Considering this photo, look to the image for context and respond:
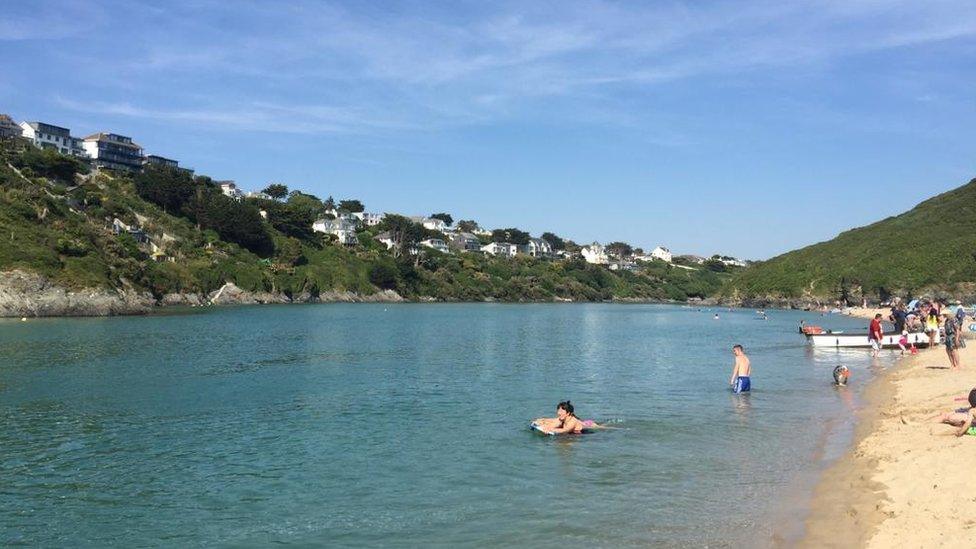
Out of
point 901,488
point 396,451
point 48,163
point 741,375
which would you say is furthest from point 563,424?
point 48,163

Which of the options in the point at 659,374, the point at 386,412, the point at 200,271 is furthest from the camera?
the point at 200,271

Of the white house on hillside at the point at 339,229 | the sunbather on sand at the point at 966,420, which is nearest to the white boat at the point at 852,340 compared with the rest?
the sunbather on sand at the point at 966,420

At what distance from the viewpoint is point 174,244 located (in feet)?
388

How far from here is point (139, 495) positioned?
50.3ft

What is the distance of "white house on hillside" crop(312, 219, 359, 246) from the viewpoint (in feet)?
601

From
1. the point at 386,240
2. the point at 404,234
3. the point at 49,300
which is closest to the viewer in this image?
the point at 49,300

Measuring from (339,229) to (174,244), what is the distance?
2768 inches

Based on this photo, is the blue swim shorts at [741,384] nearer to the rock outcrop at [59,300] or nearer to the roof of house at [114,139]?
the rock outcrop at [59,300]

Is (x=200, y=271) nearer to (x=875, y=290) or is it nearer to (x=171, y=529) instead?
(x=171, y=529)

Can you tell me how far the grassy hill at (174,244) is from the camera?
8244 cm

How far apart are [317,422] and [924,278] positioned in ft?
502

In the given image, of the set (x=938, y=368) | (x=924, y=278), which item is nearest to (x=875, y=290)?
(x=924, y=278)

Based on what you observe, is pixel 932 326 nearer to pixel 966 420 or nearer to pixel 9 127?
pixel 966 420

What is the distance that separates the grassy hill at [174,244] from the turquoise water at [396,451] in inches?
1850
